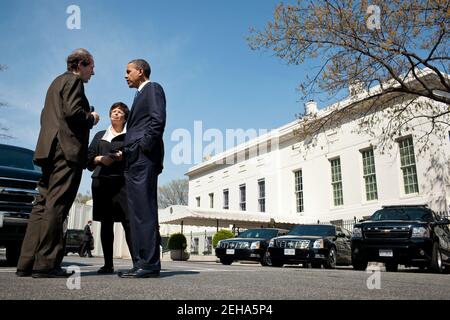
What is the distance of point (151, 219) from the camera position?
3.94 m

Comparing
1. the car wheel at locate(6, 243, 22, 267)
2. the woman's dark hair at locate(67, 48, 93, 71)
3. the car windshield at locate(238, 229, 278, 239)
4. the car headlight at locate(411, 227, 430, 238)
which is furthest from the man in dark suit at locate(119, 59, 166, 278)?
the car windshield at locate(238, 229, 278, 239)

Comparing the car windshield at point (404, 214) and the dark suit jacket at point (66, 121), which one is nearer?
the dark suit jacket at point (66, 121)

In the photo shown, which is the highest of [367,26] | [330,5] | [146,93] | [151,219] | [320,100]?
[330,5]

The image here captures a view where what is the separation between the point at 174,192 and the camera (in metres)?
66.3

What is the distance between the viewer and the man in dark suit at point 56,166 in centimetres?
381

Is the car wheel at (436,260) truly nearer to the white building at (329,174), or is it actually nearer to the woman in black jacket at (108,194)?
the white building at (329,174)

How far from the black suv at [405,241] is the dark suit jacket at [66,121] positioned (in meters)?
8.01

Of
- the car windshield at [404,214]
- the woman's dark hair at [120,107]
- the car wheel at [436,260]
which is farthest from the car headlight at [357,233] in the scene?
the woman's dark hair at [120,107]

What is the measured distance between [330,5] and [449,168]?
1042 centimetres

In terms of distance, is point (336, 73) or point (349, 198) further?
point (349, 198)

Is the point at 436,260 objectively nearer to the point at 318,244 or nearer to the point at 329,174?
the point at 318,244

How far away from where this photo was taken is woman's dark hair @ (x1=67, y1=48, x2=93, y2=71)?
427 cm

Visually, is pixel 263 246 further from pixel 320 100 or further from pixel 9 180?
pixel 9 180
